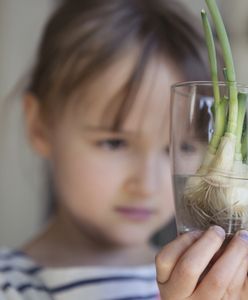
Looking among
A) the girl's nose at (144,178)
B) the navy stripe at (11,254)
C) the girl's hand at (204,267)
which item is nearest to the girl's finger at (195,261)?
the girl's hand at (204,267)

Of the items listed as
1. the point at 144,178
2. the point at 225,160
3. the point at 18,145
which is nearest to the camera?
the point at 225,160

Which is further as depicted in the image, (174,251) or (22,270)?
(22,270)

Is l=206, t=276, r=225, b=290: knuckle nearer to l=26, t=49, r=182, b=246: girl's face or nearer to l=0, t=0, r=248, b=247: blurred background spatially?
l=26, t=49, r=182, b=246: girl's face

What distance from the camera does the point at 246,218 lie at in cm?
30

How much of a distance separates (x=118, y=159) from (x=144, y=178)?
Result: 0.16 ft

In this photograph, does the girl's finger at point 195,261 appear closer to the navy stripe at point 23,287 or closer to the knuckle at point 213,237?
the knuckle at point 213,237

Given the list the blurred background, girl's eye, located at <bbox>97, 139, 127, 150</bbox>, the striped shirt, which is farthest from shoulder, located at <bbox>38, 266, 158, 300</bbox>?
the blurred background

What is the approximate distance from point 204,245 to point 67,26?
535 millimetres

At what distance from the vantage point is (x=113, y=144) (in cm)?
66

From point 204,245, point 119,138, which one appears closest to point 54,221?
point 119,138

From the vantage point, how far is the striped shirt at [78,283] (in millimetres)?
616

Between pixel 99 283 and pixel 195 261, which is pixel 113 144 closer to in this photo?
pixel 99 283

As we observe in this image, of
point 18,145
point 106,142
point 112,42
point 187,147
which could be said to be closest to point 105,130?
point 106,142

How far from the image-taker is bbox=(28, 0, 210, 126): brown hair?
0.70 meters
